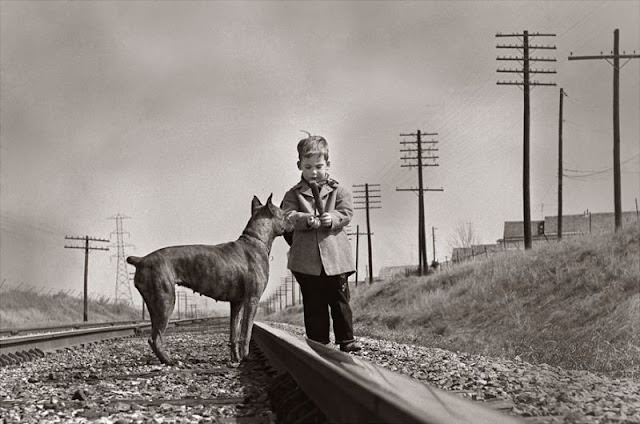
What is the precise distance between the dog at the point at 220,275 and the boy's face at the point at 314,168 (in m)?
1.15

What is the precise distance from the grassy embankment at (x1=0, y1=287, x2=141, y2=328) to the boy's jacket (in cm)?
3389

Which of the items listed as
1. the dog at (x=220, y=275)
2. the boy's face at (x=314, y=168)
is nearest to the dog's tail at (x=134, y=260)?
the dog at (x=220, y=275)

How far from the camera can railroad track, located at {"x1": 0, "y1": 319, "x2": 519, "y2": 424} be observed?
2020mm

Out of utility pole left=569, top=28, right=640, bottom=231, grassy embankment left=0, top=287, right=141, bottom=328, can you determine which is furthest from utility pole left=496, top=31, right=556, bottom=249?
grassy embankment left=0, top=287, right=141, bottom=328

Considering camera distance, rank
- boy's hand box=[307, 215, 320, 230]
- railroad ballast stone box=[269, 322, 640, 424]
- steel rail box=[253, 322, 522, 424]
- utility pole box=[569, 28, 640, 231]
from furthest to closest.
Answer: utility pole box=[569, 28, 640, 231]
boy's hand box=[307, 215, 320, 230]
railroad ballast stone box=[269, 322, 640, 424]
steel rail box=[253, 322, 522, 424]

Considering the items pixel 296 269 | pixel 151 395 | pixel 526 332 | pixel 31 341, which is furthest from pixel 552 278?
pixel 151 395

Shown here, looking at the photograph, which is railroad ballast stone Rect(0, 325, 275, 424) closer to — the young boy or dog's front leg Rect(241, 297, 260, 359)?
dog's front leg Rect(241, 297, 260, 359)

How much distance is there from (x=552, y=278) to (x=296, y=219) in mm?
16498

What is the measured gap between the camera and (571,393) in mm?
3473

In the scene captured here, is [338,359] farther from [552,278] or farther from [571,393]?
[552,278]

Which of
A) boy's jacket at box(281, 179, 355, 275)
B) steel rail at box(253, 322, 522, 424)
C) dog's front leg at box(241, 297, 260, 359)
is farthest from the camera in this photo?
dog's front leg at box(241, 297, 260, 359)

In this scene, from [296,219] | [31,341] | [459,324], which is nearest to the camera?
[296,219]

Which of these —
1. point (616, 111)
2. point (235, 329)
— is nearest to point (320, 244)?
point (235, 329)

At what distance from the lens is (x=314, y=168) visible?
6004 millimetres
